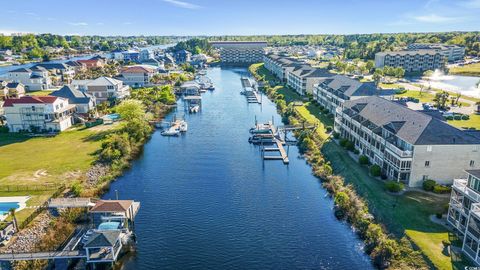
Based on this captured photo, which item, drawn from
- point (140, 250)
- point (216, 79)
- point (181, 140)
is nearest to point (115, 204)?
point (140, 250)

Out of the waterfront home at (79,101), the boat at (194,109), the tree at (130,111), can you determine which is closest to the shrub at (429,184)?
the tree at (130,111)

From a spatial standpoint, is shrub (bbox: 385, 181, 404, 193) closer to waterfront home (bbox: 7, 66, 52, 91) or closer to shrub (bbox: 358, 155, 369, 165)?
shrub (bbox: 358, 155, 369, 165)

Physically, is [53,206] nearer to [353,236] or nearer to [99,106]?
[353,236]

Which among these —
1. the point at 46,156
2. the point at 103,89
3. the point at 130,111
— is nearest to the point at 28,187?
the point at 46,156

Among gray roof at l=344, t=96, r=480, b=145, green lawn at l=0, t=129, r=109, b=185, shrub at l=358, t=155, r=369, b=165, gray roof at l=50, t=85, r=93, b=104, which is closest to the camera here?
gray roof at l=344, t=96, r=480, b=145

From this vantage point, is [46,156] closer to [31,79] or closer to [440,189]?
[440,189]

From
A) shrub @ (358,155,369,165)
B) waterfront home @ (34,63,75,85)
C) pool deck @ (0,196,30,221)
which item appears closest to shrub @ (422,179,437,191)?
shrub @ (358,155,369,165)
